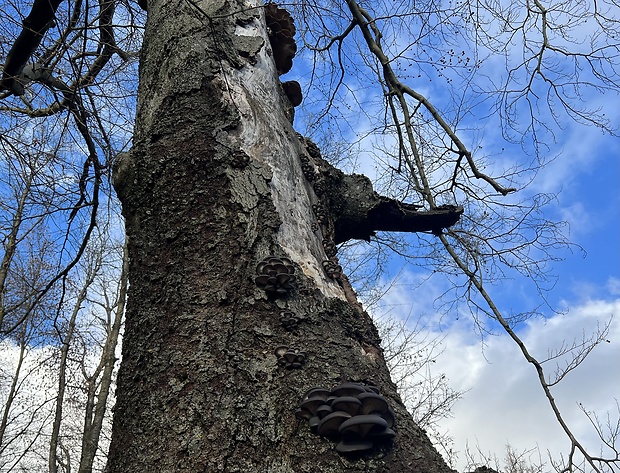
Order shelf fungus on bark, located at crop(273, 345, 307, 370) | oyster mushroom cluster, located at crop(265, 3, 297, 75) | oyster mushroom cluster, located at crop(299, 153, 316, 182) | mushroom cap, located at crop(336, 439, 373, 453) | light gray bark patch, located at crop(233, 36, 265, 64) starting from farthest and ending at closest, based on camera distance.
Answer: oyster mushroom cluster, located at crop(265, 3, 297, 75)
light gray bark patch, located at crop(233, 36, 265, 64)
oyster mushroom cluster, located at crop(299, 153, 316, 182)
shelf fungus on bark, located at crop(273, 345, 307, 370)
mushroom cap, located at crop(336, 439, 373, 453)

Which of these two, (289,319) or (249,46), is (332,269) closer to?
(289,319)

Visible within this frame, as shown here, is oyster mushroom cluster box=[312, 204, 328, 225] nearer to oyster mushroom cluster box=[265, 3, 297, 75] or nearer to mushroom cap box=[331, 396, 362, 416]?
mushroom cap box=[331, 396, 362, 416]

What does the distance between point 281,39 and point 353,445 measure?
213 centimetres

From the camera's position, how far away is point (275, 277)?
1.32 metres

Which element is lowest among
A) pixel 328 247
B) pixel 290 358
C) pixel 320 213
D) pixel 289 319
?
pixel 290 358

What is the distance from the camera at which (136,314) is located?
1394 mm

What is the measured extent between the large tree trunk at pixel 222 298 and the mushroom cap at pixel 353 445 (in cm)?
2

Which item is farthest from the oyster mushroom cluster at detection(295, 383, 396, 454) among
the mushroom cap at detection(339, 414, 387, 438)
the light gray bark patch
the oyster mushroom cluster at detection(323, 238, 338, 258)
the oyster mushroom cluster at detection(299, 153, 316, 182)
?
the light gray bark patch

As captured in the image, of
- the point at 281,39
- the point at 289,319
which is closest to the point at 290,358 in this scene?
the point at 289,319

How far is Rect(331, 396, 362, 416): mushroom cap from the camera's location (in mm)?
1038

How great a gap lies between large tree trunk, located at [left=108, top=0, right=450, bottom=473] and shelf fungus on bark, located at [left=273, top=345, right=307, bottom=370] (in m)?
0.01

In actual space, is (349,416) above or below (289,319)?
below

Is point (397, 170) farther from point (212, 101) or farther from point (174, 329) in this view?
point (174, 329)

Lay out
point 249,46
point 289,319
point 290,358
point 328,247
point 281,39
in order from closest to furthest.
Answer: point 290,358
point 289,319
point 328,247
point 249,46
point 281,39
